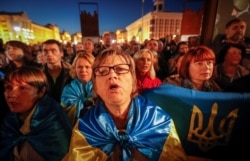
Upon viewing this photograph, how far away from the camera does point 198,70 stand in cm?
208

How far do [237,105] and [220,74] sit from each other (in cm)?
160

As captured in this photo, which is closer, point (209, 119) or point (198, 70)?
point (209, 119)

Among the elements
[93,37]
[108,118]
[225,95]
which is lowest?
[108,118]

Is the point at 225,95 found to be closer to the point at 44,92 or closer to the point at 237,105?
the point at 237,105

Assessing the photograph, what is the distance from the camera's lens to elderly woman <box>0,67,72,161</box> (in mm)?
1707

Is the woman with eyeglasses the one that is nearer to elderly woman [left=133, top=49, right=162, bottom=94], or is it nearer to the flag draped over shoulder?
the flag draped over shoulder

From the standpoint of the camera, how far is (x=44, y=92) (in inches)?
76.0

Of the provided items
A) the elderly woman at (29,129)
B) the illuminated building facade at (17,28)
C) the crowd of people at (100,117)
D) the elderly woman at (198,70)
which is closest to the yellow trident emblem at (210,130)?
the crowd of people at (100,117)

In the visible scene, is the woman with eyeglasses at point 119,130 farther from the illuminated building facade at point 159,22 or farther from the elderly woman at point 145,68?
the illuminated building facade at point 159,22

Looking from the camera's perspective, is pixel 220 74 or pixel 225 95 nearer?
pixel 225 95

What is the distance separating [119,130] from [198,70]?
1233mm

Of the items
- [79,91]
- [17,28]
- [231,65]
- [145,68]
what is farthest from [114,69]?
[17,28]

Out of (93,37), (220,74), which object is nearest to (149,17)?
(93,37)

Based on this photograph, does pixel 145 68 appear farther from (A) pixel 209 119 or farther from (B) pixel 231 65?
(A) pixel 209 119
